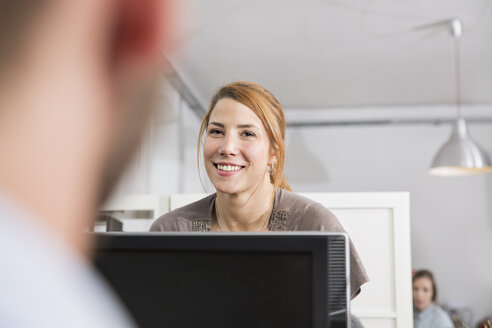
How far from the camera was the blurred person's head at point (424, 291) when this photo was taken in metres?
5.71

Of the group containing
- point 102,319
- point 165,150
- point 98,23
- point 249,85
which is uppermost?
point 165,150

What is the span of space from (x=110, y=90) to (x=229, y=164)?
145 cm

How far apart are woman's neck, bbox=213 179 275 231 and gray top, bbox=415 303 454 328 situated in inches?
175

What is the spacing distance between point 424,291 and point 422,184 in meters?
2.05

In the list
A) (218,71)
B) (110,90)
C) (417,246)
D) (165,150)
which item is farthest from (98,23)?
(417,246)

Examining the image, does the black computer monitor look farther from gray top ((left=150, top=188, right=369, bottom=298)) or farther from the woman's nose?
the woman's nose

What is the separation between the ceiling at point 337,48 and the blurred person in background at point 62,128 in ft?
11.0

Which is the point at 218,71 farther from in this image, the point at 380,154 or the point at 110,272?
the point at 110,272

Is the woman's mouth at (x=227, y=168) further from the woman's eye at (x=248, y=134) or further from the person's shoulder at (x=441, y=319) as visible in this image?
the person's shoulder at (x=441, y=319)

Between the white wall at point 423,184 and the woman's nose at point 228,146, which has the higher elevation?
the white wall at point 423,184

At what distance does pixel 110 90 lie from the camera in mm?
238

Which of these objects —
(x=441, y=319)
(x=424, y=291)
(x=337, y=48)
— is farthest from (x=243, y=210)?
(x=424, y=291)

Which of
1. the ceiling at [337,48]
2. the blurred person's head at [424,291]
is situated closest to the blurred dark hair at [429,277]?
the blurred person's head at [424,291]

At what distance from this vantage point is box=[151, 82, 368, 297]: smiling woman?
5.14 feet
